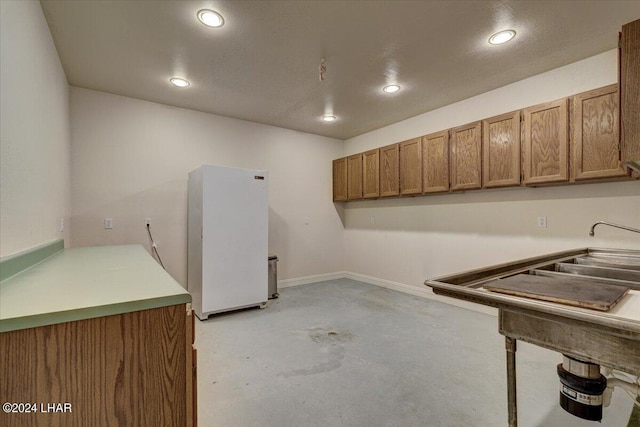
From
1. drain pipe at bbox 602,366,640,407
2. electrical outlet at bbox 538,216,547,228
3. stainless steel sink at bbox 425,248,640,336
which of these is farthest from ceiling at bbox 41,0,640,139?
drain pipe at bbox 602,366,640,407

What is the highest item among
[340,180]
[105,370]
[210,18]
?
[210,18]

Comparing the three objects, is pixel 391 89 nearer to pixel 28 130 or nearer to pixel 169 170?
pixel 169 170

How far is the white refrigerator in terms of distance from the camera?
128 inches

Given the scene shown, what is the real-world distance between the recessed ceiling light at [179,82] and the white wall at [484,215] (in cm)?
294

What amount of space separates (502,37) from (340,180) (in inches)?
122

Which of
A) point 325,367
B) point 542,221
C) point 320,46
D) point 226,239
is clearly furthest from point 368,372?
point 320,46

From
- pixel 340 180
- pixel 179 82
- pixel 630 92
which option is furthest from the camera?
pixel 340 180

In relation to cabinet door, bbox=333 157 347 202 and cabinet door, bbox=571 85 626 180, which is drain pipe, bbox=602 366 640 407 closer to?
cabinet door, bbox=571 85 626 180

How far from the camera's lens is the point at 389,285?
458cm

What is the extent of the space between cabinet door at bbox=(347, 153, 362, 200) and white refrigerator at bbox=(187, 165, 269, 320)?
1.71 metres

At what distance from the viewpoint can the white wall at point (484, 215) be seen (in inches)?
102

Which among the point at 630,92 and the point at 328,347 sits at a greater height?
the point at 630,92

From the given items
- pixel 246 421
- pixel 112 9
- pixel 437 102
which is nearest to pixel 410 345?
pixel 246 421

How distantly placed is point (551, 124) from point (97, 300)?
3.49 m
